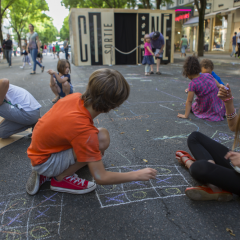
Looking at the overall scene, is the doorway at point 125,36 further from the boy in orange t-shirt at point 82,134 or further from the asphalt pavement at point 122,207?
the boy in orange t-shirt at point 82,134

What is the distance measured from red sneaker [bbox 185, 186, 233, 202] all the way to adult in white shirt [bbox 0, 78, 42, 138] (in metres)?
2.18

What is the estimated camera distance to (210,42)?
27609mm

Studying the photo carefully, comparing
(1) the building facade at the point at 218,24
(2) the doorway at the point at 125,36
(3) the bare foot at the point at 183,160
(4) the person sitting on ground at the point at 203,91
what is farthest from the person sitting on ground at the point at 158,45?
(1) the building facade at the point at 218,24

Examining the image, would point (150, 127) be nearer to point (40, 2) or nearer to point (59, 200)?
point (59, 200)

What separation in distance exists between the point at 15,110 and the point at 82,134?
176cm

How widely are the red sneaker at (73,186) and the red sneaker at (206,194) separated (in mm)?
803

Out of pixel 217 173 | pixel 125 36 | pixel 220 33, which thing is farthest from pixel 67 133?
pixel 220 33

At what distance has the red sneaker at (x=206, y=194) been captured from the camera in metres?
1.84

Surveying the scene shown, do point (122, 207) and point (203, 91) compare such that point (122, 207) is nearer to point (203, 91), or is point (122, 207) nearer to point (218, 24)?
point (203, 91)

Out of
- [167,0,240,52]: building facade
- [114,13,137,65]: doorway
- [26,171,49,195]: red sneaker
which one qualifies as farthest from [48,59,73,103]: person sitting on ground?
[167,0,240,52]: building facade

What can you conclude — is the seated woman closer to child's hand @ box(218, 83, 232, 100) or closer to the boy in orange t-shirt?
child's hand @ box(218, 83, 232, 100)

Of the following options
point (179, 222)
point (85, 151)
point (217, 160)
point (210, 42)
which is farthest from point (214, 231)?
point (210, 42)

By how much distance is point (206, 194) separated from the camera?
185 cm

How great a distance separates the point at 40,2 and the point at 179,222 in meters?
40.4
